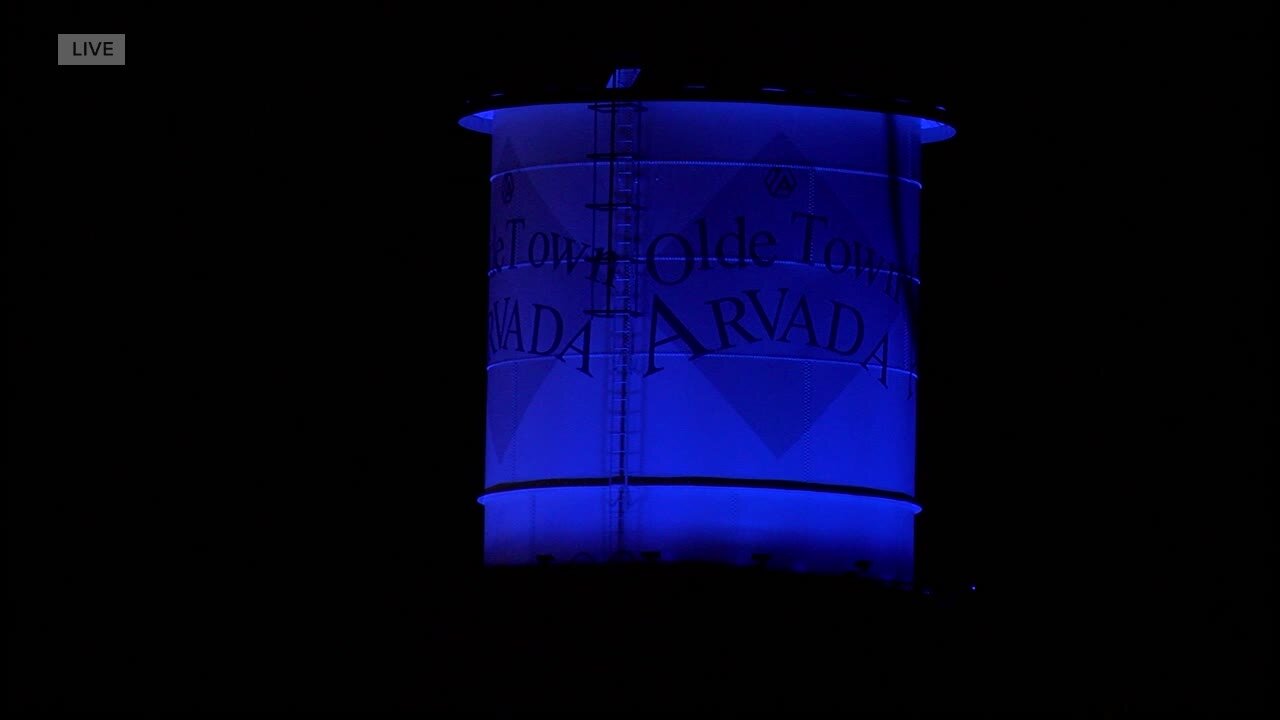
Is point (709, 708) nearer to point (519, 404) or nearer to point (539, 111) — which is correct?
point (519, 404)

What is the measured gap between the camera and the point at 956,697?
46656 millimetres

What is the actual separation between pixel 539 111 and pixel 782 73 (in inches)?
129

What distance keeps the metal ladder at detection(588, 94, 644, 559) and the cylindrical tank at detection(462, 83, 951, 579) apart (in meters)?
0.03

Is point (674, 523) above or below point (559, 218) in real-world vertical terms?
below

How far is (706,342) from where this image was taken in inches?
1821

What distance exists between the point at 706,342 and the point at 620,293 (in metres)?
1.28

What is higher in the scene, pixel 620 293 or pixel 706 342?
pixel 620 293

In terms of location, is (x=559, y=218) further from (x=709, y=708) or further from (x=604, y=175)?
(x=709, y=708)

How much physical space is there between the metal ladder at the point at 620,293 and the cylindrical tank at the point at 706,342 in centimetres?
3

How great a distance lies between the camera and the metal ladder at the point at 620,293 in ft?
152

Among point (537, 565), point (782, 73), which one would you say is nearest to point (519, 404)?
point (537, 565)

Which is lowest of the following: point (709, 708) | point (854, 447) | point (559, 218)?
point (709, 708)

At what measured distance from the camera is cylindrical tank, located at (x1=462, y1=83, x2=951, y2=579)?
46156 mm

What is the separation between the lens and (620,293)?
46344mm
